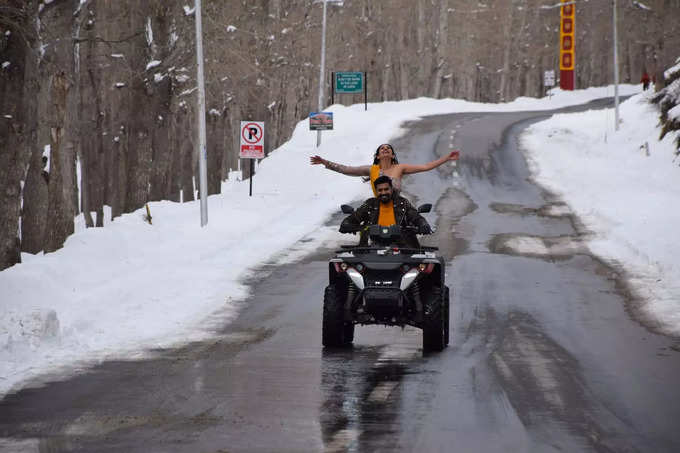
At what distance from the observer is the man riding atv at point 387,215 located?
12516mm

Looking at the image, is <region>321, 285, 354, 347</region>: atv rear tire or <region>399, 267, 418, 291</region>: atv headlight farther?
<region>321, 285, 354, 347</region>: atv rear tire

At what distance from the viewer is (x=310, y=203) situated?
3472 centimetres

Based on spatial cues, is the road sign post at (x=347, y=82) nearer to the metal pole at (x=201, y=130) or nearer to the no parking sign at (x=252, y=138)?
the no parking sign at (x=252, y=138)

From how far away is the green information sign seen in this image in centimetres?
6003

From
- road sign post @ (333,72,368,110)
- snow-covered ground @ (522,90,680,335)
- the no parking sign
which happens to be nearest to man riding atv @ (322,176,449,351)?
snow-covered ground @ (522,90,680,335)

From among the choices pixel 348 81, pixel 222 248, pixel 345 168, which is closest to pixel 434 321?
pixel 345 168

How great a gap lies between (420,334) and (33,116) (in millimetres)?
9933

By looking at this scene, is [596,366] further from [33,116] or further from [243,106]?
[243,106]

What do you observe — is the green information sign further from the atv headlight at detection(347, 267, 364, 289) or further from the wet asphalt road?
the atv headlight at detection(347, 267, 364, 289)

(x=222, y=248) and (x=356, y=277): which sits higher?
(x=356, y=277)

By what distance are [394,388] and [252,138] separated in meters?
24.4

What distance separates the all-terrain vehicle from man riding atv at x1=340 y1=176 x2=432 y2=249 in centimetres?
27

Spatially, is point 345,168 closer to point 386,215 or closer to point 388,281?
point 386,215

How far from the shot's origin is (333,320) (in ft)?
39.8
